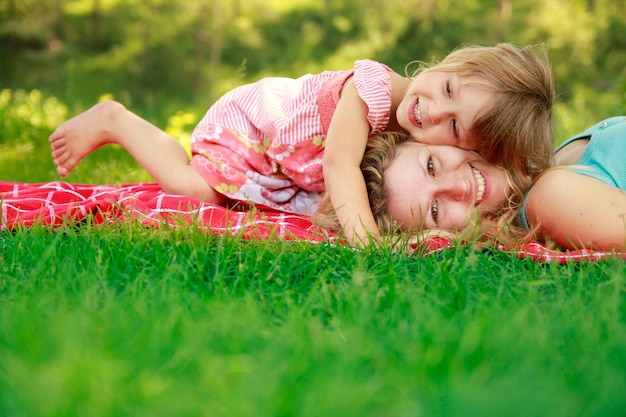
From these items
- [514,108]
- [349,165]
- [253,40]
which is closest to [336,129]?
[349,165]

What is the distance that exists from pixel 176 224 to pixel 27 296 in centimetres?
57

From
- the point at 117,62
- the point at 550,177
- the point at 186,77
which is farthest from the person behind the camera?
the point at 186,77

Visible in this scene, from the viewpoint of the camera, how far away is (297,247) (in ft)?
6.32

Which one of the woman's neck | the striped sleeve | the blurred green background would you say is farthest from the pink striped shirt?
the blurred green background

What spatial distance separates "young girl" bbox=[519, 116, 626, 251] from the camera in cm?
211

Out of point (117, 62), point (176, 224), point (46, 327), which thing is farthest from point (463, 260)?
point (117, 62)

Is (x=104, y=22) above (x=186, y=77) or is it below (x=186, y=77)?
above

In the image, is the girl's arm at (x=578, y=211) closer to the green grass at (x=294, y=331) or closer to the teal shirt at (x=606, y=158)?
the teal shirt at (x=606, y=158)

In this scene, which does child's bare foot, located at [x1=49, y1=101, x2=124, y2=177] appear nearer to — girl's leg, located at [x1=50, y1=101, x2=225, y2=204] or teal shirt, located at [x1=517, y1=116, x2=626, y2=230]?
girl's leg, located at [x1=50, y1=101, x2=225, y2=204]

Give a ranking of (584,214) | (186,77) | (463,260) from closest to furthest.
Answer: (463,260), (584,214), (186,77)

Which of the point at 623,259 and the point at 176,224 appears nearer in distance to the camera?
the point at 623,259

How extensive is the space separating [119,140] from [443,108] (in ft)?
4.46

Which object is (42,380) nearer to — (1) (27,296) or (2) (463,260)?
(1) (27,296)

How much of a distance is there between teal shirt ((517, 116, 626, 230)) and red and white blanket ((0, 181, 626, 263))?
0.33m
